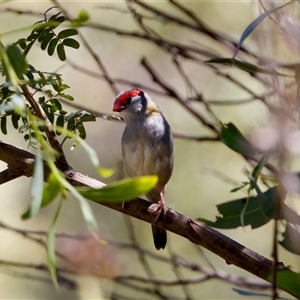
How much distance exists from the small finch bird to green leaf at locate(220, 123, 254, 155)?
135 cm

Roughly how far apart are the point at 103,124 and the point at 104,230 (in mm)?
913

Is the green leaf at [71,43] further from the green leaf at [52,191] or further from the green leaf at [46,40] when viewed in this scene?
the green leaf at [52,191]

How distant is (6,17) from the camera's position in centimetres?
493

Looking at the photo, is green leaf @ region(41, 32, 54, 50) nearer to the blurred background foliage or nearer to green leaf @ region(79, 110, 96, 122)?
green leaf @ region(79, 110, 96, 122)

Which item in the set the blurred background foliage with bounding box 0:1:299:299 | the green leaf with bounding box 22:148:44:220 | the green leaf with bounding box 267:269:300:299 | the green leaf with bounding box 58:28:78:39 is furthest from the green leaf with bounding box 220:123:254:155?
the blurred background foliage with bounding box 0:1:299:299

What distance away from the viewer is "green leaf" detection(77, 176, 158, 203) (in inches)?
34.5

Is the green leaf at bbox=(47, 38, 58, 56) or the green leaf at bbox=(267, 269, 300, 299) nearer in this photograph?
the green leaf at bbox=(267, 269, 300, 299)

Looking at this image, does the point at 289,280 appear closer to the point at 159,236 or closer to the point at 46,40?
the point at 46,40

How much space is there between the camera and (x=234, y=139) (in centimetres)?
156

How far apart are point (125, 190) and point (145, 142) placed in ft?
6.93

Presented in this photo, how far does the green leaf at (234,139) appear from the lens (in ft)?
→ 5.06

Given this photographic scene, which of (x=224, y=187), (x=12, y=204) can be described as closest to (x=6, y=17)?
(x=12, y=204)

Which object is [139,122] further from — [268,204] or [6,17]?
[6,17]

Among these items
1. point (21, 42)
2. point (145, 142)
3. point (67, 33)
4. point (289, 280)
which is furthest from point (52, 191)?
point (145, 142)
